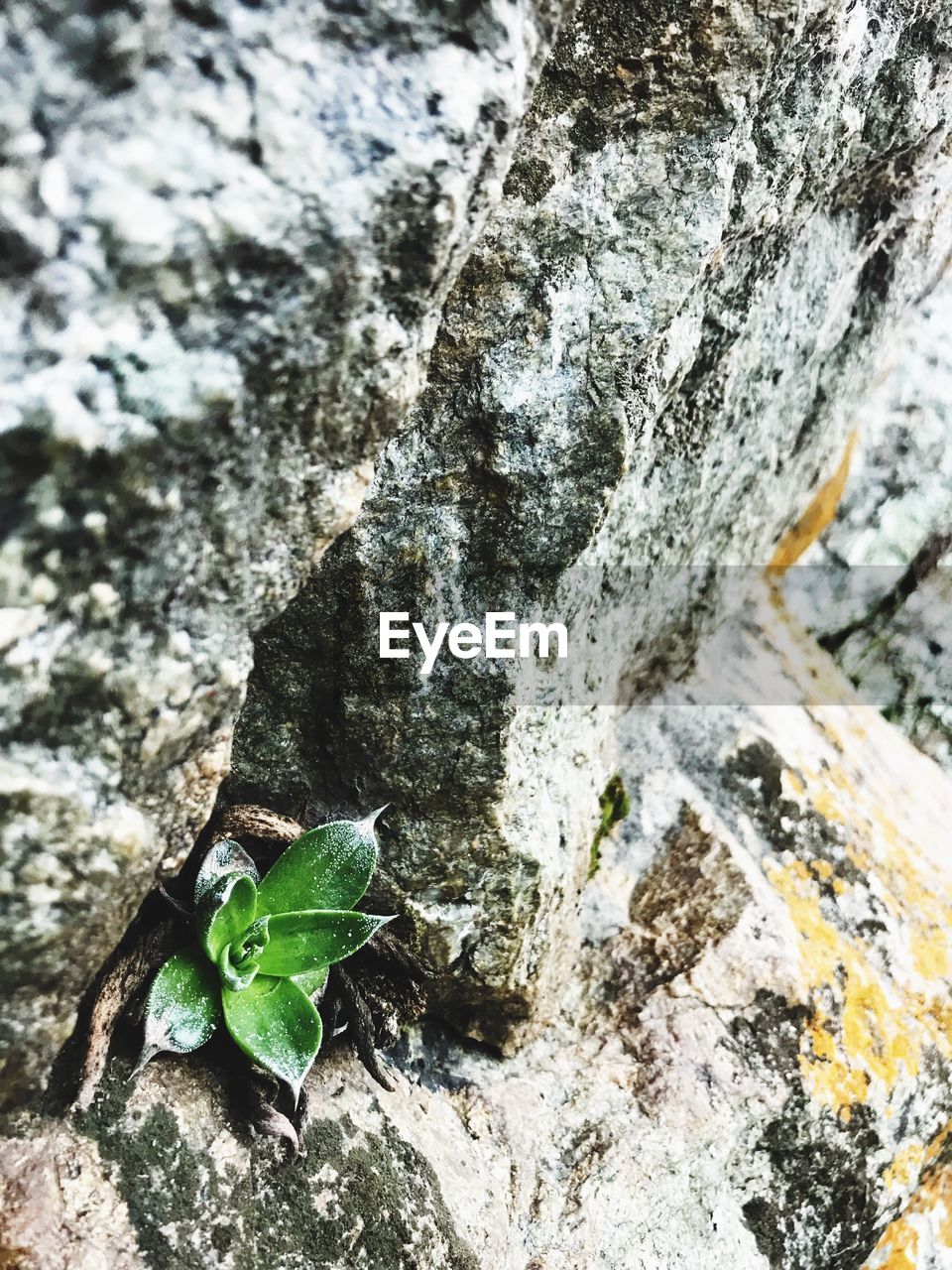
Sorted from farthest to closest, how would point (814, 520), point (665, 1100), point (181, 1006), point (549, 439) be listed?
point (814, 520) < point (665, 1100) < point (549, 439) < point (181, 1006)

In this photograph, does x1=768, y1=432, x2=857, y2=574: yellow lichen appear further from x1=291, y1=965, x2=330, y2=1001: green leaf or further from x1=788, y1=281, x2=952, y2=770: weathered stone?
x1=291, y1=965, x2=330, y2=1001: green leaf

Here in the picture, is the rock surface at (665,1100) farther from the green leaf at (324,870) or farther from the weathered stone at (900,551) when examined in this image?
the weathered stone at (900,551)

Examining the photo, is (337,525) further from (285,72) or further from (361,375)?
(285,72)

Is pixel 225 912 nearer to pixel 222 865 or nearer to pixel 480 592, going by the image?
pixel 222 865

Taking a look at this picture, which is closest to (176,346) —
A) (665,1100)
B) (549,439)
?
(549,439)

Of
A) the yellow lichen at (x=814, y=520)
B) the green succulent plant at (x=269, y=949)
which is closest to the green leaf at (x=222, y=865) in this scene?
the green succulent plant at (x=269, y=949)

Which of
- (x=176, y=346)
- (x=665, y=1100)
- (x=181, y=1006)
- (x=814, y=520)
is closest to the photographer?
(x=176, y=346)
